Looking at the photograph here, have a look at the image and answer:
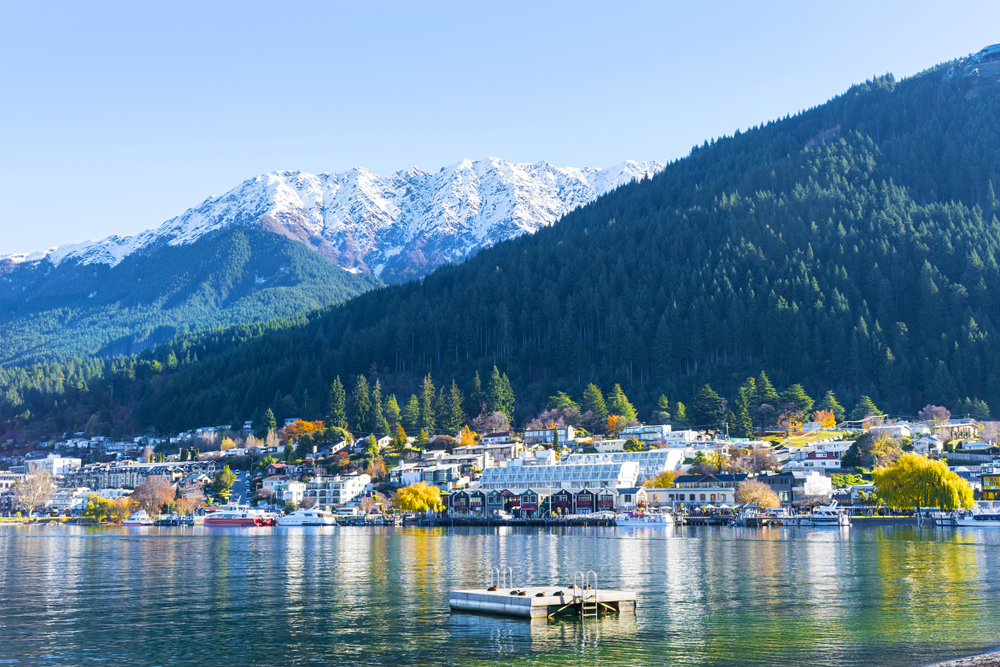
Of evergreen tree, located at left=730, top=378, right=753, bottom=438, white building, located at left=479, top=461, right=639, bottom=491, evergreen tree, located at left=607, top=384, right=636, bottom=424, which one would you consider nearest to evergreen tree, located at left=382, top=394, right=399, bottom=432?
white building, located at left=479, top=461, right=639, bottom=491

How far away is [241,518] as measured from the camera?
153 m

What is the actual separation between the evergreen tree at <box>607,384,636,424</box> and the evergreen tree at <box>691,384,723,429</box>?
10949 millimetres

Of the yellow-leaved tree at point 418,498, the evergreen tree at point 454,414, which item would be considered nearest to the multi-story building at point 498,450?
the evergreen tree at point 454,414

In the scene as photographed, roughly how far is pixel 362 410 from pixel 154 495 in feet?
133

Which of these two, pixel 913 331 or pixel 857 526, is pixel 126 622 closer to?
pixel 857 526

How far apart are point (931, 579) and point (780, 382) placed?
129 m

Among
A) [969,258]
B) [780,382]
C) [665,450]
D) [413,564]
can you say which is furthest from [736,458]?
[413,564]

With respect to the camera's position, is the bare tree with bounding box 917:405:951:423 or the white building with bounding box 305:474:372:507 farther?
the white building with bounding box 305:474:372:507

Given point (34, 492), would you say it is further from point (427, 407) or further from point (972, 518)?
point (972, 518)

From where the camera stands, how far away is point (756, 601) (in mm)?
41562

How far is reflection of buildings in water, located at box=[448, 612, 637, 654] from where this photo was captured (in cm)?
3128

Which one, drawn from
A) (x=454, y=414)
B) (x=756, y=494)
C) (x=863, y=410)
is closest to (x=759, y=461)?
(x=756, y=494)

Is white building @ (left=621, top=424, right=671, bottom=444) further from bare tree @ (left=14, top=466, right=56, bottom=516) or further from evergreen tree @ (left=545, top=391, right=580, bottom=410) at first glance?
bare tree @ (left=14, top=466, right=56, bottom=516)

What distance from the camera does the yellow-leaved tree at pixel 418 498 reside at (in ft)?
466
